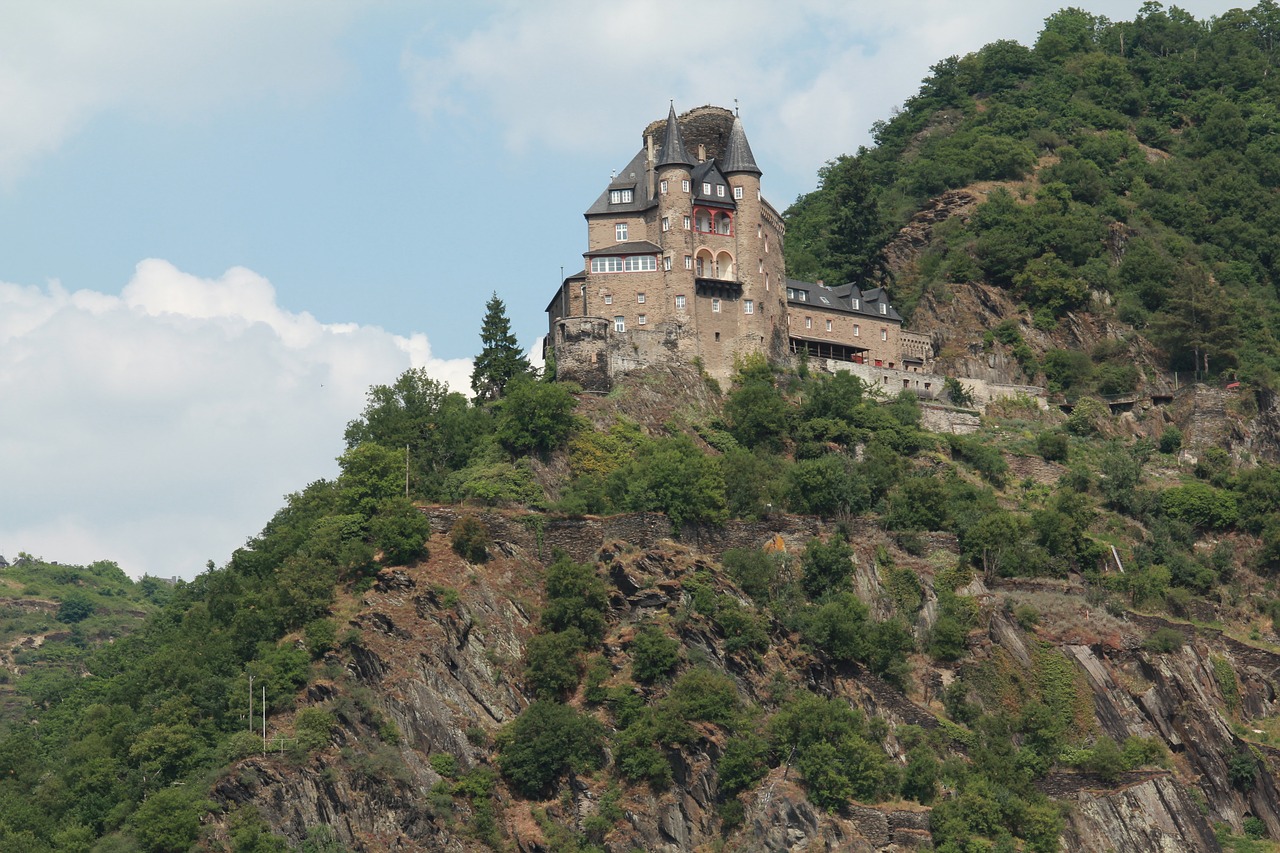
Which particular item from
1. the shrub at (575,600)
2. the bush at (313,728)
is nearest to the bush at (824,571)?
the shrub at (575,600)

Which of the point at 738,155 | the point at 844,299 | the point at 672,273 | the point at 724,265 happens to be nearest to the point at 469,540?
the point at 672,273

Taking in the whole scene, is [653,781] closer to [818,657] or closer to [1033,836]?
[818,657]

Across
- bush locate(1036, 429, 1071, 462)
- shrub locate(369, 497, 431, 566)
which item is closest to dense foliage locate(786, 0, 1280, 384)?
bush locate(1036, 429, 1071, 462)

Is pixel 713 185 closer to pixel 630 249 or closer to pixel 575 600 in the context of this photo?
pixel 630 249

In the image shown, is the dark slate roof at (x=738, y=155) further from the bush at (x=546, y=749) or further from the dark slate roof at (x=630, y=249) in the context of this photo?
the bush at (x=546, y=749)

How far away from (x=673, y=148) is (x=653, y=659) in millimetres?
34526

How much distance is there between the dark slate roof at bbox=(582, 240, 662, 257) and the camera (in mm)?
100375

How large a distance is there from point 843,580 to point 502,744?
17435mm

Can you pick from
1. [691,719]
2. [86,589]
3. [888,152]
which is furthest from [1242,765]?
[86,589]

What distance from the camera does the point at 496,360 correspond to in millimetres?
100188

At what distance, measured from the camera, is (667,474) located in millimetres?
85188

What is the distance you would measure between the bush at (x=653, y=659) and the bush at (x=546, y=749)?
3.07 meters

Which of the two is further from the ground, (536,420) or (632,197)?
(632,197)

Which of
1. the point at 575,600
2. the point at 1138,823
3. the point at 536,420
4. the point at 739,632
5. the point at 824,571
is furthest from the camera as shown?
the point at 536,420
